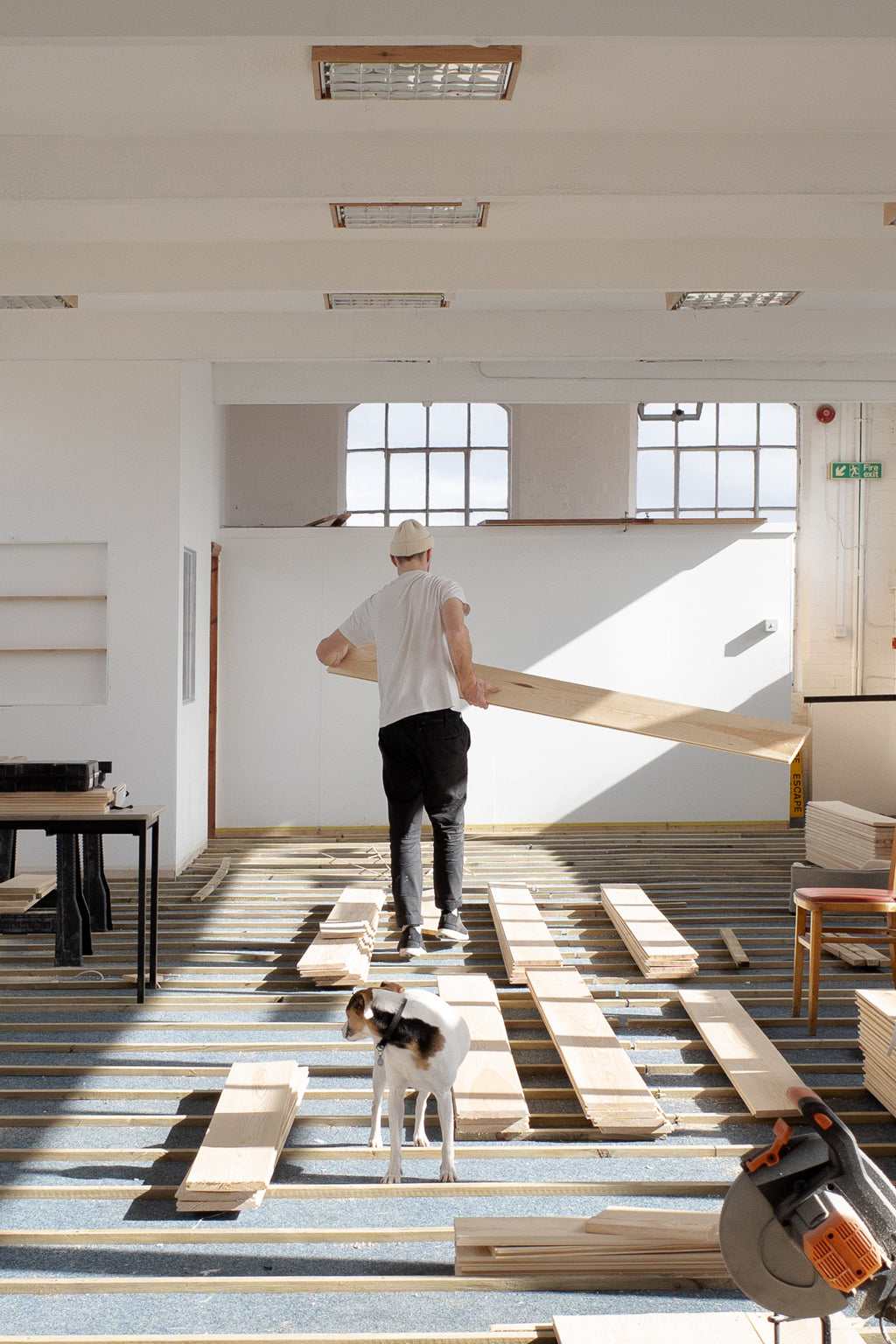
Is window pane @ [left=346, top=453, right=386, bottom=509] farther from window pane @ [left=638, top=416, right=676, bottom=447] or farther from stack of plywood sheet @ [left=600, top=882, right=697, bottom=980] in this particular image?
stack of plywood sheet @ [left=600, top=882, right=697, bottom=980]

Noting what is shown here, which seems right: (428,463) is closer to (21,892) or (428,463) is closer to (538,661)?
(538,661)

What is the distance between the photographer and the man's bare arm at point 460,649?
4.85 m

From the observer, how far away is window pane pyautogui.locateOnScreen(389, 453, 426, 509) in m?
11.9

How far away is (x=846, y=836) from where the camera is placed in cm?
741

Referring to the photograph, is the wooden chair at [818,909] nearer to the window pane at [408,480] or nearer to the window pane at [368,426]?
the window pane at [408,480]

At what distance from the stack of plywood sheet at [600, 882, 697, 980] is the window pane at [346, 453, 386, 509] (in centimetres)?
621

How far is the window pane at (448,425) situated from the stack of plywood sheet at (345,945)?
22.1ft

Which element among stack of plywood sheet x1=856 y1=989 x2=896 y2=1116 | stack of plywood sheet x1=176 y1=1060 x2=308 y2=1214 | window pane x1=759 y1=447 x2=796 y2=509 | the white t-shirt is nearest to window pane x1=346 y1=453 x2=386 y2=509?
window pane x1=759 y1=447 x2=796 y2=509

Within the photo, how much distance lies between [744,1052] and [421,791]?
1772 mm

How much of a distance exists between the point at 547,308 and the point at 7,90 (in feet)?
13.6

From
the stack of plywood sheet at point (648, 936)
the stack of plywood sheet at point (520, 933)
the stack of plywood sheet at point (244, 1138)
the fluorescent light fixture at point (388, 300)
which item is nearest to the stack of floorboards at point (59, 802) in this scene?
the stack of plywood sheet at point (244, 1138)

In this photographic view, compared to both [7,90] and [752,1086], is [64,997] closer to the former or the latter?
[752,1086]

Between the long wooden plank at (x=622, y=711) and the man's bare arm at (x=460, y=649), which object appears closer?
the man's bare arm at (x=460, y=649)

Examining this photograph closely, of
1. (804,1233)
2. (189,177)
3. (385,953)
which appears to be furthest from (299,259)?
(804,1233)
